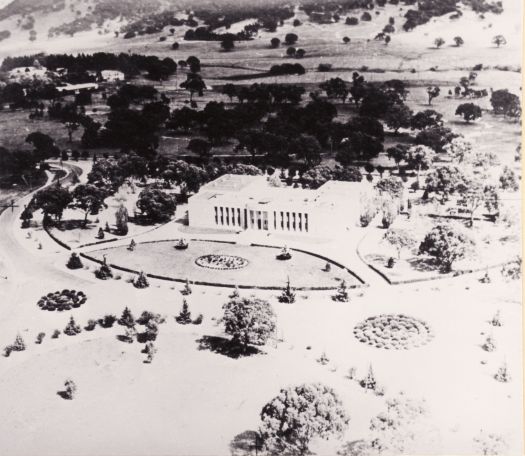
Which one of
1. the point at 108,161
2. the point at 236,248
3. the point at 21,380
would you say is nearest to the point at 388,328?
the point at 236,248

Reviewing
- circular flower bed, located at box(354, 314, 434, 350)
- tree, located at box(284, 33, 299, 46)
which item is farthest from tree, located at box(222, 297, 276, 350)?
tree, located at box(284, 33, 299, 46)

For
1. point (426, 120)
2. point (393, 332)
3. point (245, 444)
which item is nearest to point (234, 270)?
point (393, 332)

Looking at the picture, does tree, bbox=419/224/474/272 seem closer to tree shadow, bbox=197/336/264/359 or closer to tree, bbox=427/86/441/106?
tree shadow, bbox=197/336/264/359

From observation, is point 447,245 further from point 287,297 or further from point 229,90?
point 229,90

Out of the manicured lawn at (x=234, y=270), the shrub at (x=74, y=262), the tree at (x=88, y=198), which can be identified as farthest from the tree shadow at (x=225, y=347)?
the tree at (x=88, y=198)

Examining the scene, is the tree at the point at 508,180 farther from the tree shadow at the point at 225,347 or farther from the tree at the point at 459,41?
the tree shadow at the point at 225,347

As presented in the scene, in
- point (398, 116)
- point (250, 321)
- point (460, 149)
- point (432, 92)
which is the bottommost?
point (250, 321)
